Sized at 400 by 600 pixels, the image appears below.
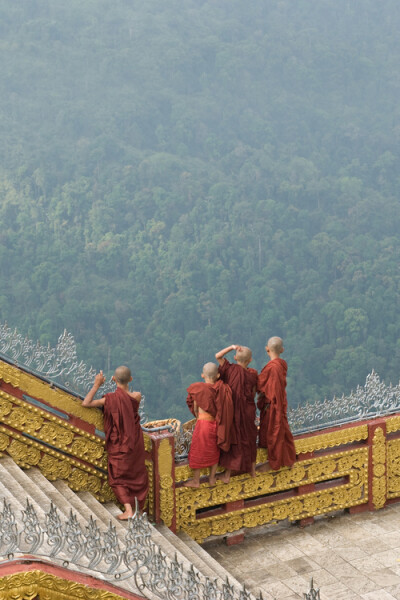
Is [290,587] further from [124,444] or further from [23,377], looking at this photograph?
[23,377]

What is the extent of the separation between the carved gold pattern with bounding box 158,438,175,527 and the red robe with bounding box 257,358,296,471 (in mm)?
727

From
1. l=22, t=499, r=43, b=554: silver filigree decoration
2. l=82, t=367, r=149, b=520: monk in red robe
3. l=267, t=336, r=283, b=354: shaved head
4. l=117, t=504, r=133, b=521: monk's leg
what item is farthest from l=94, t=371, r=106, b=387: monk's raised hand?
l=22, t=499, r=43, b=554: silver filigree decoration

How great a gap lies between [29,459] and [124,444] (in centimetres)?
59

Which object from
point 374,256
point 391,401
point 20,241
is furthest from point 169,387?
point 391,401

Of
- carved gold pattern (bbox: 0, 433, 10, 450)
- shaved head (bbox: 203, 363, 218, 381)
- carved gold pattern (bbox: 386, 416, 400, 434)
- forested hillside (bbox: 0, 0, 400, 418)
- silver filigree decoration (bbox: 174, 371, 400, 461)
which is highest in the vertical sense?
forested hillside (bbox: 0, 0, 400, 418)

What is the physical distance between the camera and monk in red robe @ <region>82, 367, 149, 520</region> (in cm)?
538

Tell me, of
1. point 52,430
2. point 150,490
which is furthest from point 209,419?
point 52,430

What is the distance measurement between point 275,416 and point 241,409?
0.28 metres

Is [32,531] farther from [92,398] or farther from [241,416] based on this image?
[241,416]

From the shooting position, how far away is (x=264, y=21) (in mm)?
49688

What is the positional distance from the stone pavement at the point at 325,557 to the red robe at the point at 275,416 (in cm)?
54

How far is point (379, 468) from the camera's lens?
6473 mm

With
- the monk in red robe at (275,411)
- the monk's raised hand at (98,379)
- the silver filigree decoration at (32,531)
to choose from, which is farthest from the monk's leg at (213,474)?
the silver filigree decoration at (32,531)

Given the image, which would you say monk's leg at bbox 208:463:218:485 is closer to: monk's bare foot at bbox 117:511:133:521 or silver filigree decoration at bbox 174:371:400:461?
silver filigree decoration at bbox 174:371:400:461
